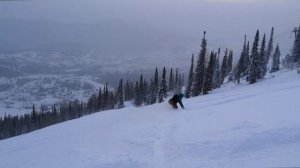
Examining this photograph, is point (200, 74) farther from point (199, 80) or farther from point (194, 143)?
point (194, 143)

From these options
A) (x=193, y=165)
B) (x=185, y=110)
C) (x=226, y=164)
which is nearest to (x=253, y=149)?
(x=226, y=164)

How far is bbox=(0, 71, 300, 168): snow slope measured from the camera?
15.1 metres

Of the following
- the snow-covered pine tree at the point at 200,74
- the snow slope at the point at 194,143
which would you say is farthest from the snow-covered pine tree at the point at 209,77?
the snow slope at the point at 194,143

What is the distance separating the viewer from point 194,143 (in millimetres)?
17594

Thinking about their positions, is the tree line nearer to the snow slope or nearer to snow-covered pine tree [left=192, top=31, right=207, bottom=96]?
snow-covered pine tree [left=192, top=31, right=207, bottom=96]

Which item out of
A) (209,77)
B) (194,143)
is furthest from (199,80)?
(194,143)

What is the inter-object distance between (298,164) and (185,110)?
1598 centimetres

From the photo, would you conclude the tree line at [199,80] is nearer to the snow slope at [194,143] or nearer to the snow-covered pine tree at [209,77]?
the snow-covered pine tree at [209,77]

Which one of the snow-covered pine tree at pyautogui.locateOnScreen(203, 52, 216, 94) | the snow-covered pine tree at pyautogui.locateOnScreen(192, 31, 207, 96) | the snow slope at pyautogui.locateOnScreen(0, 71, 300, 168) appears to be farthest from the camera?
the snow-covered pine tree at pyautogui.locateOnScreen(192, 31, 207, 96)

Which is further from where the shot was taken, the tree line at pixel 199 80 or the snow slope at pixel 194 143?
the tree line at pixel 199 80

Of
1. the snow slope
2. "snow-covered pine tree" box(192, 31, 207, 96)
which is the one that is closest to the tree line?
"snow-covered pine tree" box(192, 31, 207, 96)

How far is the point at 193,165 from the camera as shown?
1487 cm

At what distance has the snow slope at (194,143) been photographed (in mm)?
15094

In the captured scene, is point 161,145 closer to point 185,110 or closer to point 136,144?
point 136,144
